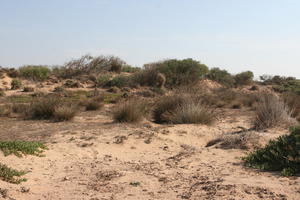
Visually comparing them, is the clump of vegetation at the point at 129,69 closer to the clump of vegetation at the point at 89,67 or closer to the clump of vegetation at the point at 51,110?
the clump of vegetation at the point at 89,67

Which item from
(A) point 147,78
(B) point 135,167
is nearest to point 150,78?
(A) point 147,78

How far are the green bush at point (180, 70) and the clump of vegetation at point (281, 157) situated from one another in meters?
22.3

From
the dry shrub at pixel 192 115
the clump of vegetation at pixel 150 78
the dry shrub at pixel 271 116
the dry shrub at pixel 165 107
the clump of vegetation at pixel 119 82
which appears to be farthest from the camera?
the clump of vegetation at pixel 150 78

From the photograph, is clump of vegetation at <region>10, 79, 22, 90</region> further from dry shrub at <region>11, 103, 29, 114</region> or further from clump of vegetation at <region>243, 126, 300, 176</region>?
clump of vegetation at <region>243, 126, 300, 176</region>

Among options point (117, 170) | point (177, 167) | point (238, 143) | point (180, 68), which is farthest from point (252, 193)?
point (180, 68)

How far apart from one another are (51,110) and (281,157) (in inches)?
353

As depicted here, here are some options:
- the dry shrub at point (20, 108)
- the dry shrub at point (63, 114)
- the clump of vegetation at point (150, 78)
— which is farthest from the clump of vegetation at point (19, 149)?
A: the clump of vegetation at point (150, 78)

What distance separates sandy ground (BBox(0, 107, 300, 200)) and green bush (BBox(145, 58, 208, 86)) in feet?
60.5

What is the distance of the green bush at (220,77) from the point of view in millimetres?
34781

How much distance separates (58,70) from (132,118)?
24158mm

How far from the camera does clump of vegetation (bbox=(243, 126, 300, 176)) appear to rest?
6.22 metres

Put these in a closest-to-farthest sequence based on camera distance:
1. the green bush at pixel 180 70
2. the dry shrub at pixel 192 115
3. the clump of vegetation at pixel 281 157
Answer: the clump of vegetation at pixel 281 157
the dry shrub at pixel 192 115
the green bush at pixel 180 70

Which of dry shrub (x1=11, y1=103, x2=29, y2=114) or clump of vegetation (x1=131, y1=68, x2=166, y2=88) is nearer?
dry shrub (x1=11, y1=103, x2=29, y2=114)

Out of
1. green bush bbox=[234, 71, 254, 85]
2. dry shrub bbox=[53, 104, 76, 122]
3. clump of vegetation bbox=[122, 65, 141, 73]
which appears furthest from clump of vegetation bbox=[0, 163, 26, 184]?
green bush bbox=[234, 71, 254, 85]
